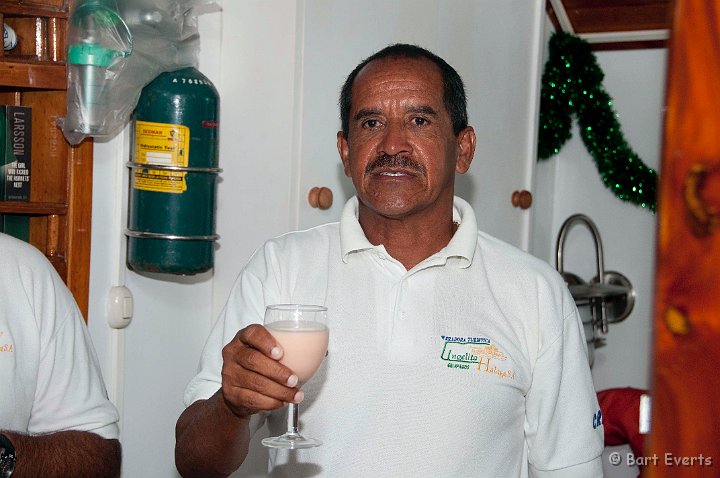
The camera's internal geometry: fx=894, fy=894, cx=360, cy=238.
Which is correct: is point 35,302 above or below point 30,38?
below

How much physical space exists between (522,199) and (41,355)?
1.82m

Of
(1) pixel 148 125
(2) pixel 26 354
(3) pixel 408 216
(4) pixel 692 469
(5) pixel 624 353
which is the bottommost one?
(5) pixel 624 353

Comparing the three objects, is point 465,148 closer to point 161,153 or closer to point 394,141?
point 394,141

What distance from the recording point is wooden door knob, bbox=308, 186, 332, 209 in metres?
2.28

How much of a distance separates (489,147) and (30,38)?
1.48 metres

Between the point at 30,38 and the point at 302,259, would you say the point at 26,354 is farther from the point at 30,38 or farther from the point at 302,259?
the point at 30,38

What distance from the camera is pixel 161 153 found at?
2.01 meters

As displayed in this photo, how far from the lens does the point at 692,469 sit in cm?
52

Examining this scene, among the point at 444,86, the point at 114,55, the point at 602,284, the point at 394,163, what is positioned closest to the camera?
the point at 394,163

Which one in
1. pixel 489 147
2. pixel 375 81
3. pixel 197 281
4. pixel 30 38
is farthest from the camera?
pixel 489 147

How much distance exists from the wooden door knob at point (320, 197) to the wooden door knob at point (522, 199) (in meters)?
0.93

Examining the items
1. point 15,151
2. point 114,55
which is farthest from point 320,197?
point 15,151

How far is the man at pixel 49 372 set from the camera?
1.57 meters

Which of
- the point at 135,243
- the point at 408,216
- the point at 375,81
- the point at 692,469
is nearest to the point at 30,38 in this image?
the point at 135,243
